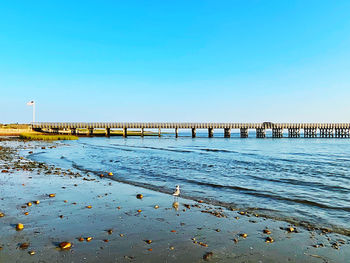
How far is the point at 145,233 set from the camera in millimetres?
7133

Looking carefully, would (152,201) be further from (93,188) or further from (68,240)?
(68,240)

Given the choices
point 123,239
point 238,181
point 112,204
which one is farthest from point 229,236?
point 238,181

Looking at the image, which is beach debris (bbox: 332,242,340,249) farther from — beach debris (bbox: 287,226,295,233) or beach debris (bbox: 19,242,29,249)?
beach debris (bbox: 19,242,29,249)

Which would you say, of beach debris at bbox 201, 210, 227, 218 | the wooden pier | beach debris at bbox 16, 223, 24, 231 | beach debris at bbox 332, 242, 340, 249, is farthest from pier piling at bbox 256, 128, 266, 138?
beach debris at bbox 16, 223, 24, 231

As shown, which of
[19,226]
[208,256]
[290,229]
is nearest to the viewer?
[208,256]

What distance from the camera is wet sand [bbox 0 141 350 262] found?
5844 millimetres

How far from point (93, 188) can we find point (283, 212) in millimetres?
8834

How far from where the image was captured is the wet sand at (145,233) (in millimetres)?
5844

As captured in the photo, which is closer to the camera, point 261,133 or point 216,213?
point 216,213

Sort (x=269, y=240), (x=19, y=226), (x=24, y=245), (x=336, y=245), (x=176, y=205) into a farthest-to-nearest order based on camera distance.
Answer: (x=176, y=205) → (x=19, y=226) → (x=269, y=240) → (x=336, y=245) → (x=24, y=245)

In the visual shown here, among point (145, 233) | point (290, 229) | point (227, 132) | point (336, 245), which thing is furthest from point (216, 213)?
point (227, 132)

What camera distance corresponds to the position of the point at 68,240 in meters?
6.48

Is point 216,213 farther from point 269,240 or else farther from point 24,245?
point 24,245

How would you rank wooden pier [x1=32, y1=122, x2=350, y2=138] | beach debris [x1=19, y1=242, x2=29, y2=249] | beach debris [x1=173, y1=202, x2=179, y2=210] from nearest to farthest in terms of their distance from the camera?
beach debris [x1=19, y1=242, x2=29, y2=249], beach debris [x1=173, y1=202, x2=179, y2=210], wooden pier [x1=32, y1=122, x2=350, y2=138]
